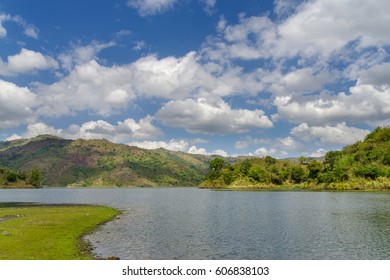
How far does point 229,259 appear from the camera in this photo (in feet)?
143

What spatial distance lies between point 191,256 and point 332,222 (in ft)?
139

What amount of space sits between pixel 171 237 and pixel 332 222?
3741cm

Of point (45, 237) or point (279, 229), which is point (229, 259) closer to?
point (279, 229)

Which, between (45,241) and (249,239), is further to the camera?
(249,239)

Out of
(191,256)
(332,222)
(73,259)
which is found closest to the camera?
(73,259)

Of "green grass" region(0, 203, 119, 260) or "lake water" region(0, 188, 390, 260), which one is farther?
"lake water" region(0, 188, 390, 260)

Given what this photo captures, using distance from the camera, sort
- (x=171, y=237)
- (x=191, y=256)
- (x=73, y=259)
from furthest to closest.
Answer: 1. (x=171, y=237)
2. (x=191, y=256)
3. (x=73, y=259)

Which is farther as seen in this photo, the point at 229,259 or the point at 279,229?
the point at 279,229

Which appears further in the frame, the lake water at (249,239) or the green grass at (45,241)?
the lake water at (249,239)

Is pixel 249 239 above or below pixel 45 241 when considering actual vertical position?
below
